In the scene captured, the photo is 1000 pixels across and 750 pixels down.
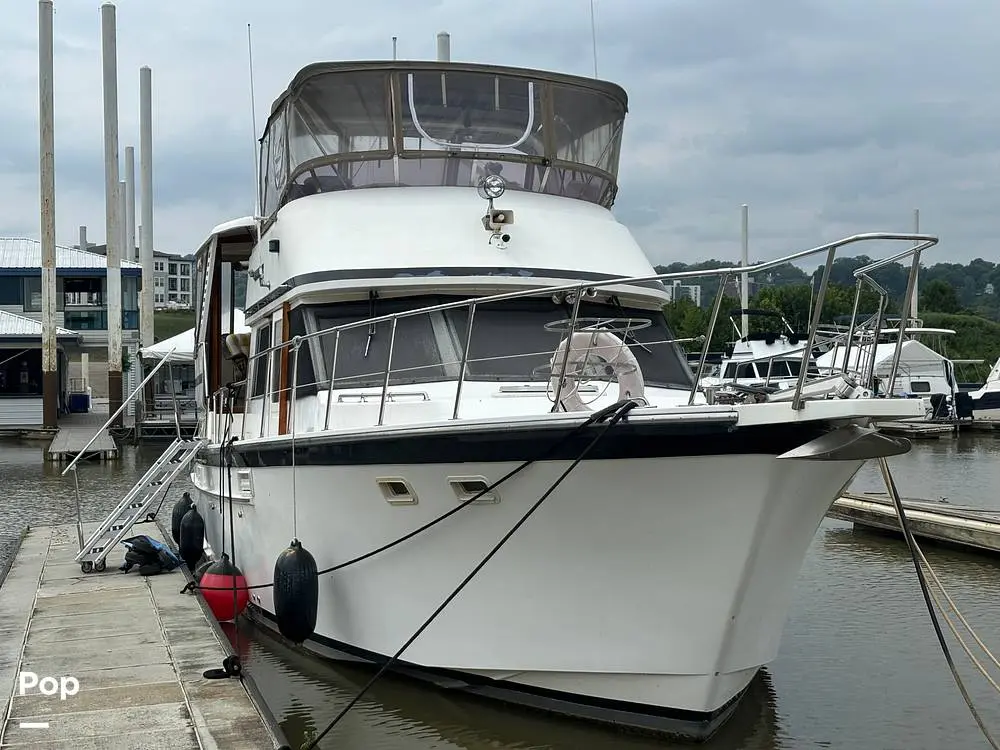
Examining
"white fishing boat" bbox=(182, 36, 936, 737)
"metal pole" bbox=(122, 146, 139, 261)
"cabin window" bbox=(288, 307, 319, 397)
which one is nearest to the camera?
"white fishing boat" bbox=(182, 36, 936, 737)

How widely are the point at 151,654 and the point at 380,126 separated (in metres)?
4.40

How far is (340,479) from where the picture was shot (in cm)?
701

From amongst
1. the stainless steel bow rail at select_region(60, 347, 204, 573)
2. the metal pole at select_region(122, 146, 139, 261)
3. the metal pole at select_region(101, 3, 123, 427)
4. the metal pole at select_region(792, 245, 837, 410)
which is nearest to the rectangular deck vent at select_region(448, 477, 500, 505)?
the metal pole at select_region(792, 245, 837, 410)

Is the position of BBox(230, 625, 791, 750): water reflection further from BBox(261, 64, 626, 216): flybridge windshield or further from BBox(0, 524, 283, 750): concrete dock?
BBox(261, 64, 626, 216): flybridge windshield

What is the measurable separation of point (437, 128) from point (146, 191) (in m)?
29.0

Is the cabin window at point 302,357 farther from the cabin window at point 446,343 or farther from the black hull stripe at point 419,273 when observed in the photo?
the black hull stripe at point 419,273

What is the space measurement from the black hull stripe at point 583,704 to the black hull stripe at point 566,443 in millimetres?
1474

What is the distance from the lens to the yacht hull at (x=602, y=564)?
5.68 metres

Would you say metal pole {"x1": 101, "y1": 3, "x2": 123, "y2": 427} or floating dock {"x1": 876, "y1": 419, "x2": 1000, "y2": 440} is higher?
metal pole {"x1": 101, "y1": 3, "x2": 123, "y2": 427}

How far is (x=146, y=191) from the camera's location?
35406 mm

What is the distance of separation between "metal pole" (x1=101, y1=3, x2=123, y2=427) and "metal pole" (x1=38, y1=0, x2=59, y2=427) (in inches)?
54.7

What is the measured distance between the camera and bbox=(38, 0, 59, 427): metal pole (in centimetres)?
2803

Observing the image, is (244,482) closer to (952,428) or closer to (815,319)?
(815,319)

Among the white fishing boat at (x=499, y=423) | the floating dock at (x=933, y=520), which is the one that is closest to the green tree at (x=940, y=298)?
the floating dock at (x=933, y=520)
